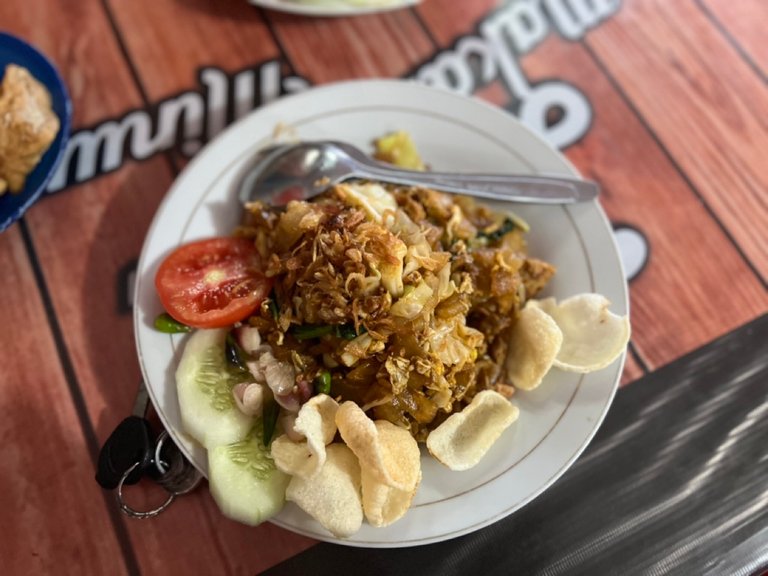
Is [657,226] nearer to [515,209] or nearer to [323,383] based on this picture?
[515,209]

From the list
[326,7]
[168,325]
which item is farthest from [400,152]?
[168,325]

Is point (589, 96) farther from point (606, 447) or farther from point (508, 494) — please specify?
point (508, 494)

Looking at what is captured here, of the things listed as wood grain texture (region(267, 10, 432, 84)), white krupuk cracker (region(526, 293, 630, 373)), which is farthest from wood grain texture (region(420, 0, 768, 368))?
white krupuk cracker (region(526, 293, 630, 373))

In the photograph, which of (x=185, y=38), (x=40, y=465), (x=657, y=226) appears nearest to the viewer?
(x=40, y=465)

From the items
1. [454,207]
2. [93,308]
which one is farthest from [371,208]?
[93,308]

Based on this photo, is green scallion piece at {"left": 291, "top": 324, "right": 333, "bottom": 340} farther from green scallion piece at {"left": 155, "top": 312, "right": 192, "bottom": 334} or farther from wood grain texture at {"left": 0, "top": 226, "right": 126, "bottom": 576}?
wood grain texture at {"left": 0, "top": 226, "right": 126, "bottom": 576}
